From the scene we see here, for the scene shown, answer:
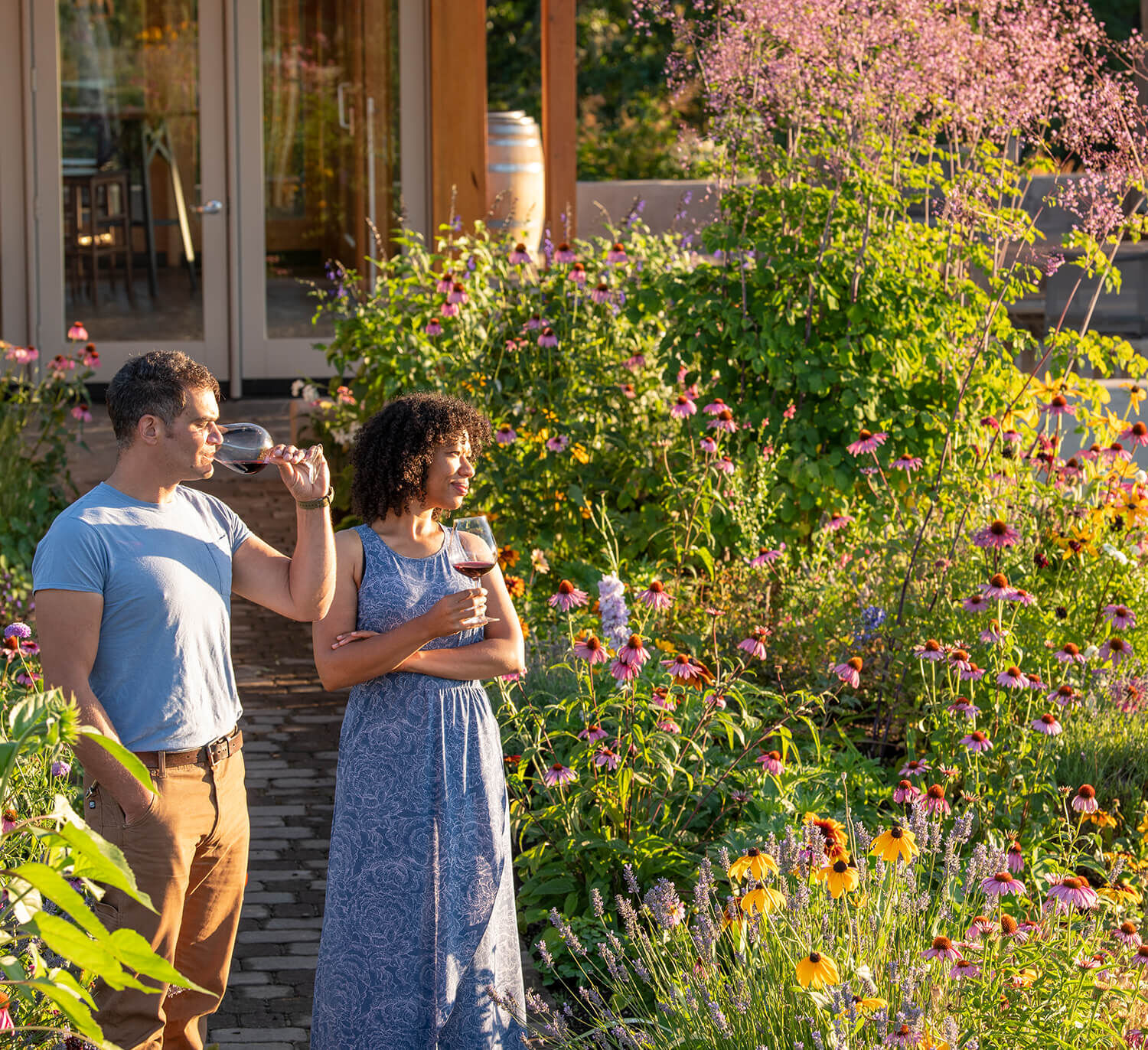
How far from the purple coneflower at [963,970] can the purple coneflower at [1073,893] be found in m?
0.28

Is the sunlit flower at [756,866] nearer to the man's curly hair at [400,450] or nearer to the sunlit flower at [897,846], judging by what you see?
the sunlit flower at [897,846]

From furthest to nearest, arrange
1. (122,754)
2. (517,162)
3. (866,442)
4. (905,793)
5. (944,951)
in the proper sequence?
1. (517,162)
2. (866,442)
3. (905,793)
4. (944,951)
5. (122,754)

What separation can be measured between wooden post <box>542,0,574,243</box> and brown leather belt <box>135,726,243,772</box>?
17.4 ft

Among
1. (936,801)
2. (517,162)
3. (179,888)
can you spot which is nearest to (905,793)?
(936,801)

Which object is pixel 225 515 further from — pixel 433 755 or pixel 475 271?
pixel 475 271

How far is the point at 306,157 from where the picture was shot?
9211 mm

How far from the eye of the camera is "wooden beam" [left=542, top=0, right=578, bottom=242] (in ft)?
25.3

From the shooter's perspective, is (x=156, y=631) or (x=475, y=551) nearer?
(x=156, y=631)

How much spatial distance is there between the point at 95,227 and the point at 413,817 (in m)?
7.17

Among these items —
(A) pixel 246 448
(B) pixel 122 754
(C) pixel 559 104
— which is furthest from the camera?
(C) pixel 559 104

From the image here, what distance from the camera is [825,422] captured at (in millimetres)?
5023

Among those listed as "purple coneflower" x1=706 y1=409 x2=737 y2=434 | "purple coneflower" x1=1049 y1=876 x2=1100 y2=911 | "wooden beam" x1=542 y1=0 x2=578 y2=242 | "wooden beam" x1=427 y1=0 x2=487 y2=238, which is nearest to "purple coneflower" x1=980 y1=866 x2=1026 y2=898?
"purple coneflower" x1=1049 y1=876 x2=1100 y2=911

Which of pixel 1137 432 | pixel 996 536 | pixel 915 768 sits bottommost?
pixel 915 768

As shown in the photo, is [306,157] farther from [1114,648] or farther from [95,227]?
[1114,648]
